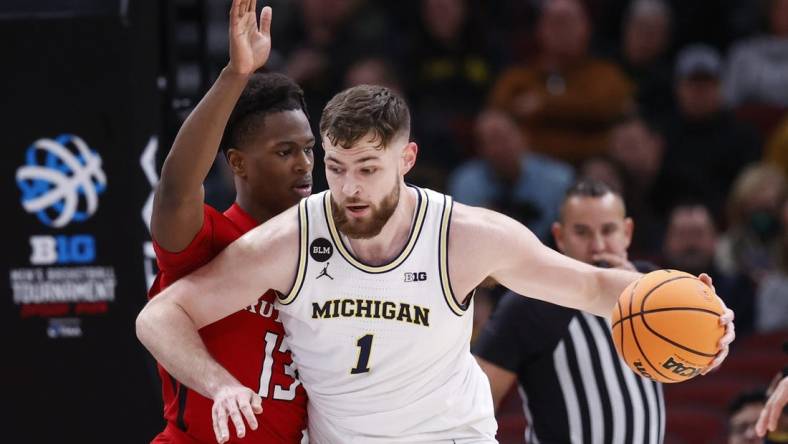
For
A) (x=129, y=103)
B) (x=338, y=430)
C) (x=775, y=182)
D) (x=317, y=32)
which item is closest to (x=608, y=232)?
(x=338, y=430)

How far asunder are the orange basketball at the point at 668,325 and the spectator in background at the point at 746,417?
8.66ft

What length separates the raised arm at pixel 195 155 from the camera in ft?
13.9

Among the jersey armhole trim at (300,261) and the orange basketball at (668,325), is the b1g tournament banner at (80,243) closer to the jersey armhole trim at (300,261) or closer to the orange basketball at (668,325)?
the jersey armhole trim at (300,261)

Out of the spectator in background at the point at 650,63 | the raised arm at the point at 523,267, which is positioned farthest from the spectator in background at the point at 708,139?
the raised arm at the point at 523,267

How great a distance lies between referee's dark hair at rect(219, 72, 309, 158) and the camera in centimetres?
477

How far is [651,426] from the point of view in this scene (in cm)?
555

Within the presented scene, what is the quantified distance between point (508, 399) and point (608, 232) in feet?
9.51

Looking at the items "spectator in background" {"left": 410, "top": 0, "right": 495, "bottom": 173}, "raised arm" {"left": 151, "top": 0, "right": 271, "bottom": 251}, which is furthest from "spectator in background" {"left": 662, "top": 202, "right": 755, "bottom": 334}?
"raised arm" {"left": 151, "top": 0, "right": 271, "bottom": 251}

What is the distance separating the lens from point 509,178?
9883mm

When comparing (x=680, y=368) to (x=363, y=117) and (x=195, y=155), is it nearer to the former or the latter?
(x=363, y=117)

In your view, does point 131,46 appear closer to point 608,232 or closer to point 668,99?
Answer: point 608,232

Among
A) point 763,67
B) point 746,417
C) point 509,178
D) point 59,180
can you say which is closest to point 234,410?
point 59,180

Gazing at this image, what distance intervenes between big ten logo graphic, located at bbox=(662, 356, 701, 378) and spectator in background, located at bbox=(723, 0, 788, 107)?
7.14 meters

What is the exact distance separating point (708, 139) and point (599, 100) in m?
0.97
